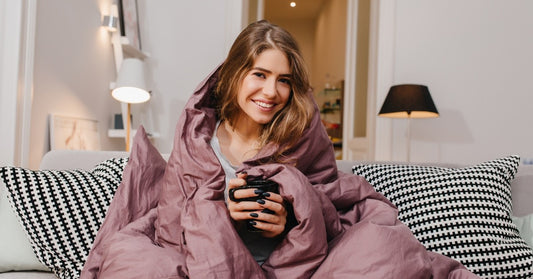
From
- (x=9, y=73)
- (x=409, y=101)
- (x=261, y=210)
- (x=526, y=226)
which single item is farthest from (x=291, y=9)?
(x=261, y=210)

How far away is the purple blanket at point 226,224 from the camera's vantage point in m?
0.76

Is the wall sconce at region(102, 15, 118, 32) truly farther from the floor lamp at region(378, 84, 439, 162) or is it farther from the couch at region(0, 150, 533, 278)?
the floor lamp at region(378, 84, 439, 162)

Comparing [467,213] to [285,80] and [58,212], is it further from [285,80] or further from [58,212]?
[58,212]

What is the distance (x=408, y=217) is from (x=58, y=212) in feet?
3.10

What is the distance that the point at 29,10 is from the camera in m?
1.72

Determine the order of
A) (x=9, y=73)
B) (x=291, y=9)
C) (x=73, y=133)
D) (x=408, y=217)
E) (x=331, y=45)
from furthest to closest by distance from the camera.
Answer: (x=291, y=9)
(x=331, y=45)
(x=73, y=133)
(x=9, y=73)
(x=408, y=217)

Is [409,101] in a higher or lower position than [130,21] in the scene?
lower

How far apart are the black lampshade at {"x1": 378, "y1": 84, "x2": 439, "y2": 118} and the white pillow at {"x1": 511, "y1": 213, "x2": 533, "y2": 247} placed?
1.15 m

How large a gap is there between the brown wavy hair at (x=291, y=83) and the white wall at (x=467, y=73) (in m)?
1.76

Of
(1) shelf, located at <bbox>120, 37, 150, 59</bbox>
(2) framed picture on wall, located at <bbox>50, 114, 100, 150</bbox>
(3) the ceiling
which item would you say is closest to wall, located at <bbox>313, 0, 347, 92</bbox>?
(3) the ceiling

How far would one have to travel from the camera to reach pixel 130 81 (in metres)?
2.14

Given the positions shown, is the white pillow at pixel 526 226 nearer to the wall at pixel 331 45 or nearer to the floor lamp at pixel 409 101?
the floor lamp at pixel 409 101

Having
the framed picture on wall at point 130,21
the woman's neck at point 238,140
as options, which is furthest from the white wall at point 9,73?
the woman's neck at point 238,140

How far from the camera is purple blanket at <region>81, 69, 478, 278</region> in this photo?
0.76m
